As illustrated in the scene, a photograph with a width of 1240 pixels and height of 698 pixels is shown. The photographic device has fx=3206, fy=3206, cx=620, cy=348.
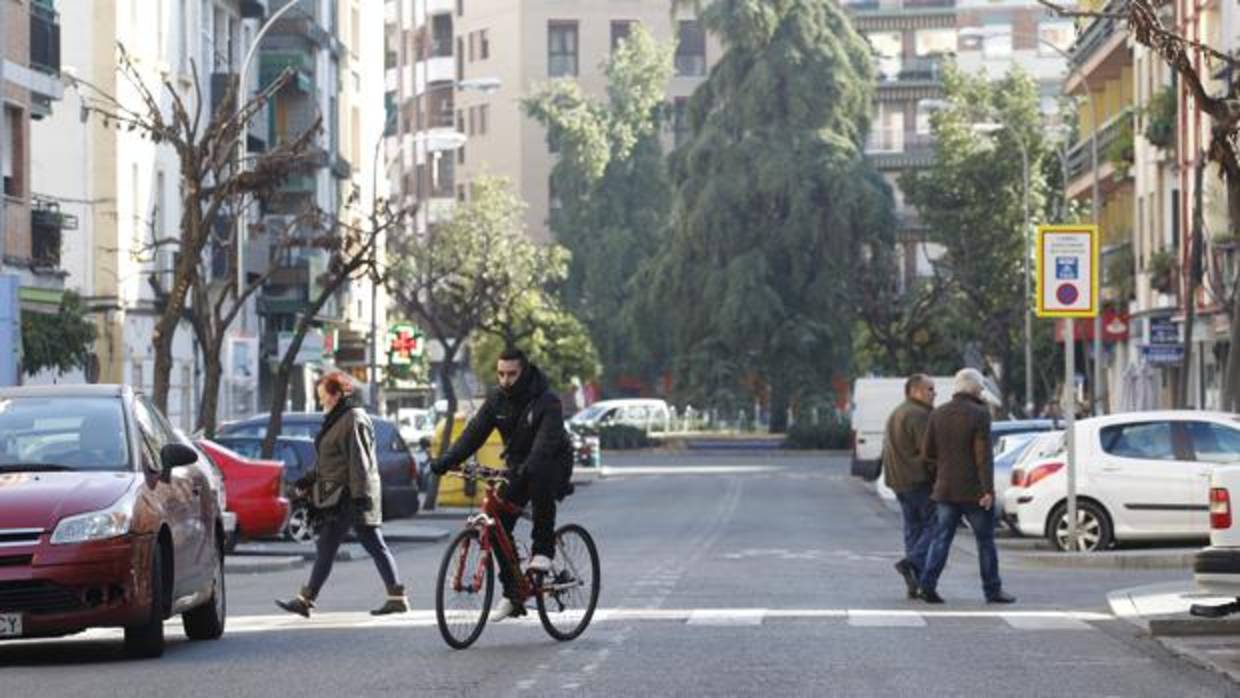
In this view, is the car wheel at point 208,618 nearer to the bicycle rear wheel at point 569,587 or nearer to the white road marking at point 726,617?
the bicycle rear wheel at point 569,587

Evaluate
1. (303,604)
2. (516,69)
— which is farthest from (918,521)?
(516,69)

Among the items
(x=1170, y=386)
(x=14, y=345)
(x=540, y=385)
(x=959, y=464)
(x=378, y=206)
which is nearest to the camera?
(x=540, y=385)

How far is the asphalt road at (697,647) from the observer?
16.0 m

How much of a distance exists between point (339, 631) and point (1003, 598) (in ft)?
20.6

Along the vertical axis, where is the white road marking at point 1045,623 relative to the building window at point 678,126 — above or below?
below

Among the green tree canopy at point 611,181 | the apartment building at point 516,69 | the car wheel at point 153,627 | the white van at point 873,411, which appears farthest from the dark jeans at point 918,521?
the apartment building at point 516,69

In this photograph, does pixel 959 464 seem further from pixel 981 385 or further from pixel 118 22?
pixel 118 22

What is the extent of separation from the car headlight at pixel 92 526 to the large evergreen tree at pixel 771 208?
71050 mm

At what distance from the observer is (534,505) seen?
63.2 ft

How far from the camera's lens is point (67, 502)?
682 inches

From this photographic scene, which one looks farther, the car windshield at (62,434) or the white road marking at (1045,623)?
the white road marking at (1045,623)

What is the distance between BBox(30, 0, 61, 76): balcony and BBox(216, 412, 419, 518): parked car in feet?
21.6

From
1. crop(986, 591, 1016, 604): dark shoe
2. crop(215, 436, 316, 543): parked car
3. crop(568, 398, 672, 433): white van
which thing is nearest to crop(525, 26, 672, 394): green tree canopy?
crop(568, 398, 672, 433): white van

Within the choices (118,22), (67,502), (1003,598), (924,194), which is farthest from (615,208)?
(67,502)
